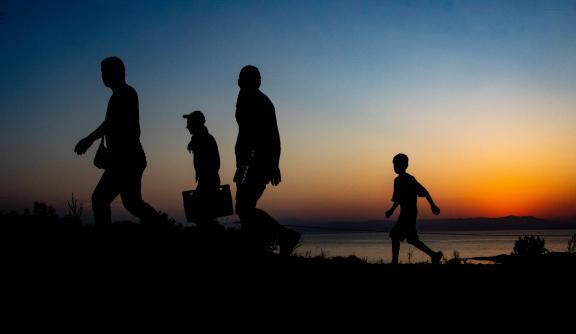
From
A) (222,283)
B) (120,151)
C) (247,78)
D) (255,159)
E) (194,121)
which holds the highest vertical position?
(194,121)

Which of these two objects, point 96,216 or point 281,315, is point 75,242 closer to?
point 96,216

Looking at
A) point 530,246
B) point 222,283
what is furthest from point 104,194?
point 530,246

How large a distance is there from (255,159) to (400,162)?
4.45 meters

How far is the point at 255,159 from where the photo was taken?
5.45 metres

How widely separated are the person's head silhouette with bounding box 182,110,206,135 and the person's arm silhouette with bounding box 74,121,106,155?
314 cm

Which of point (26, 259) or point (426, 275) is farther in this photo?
point (426, 275)

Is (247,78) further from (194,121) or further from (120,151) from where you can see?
(194,121)

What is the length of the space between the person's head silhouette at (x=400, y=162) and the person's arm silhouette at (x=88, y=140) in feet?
17.7

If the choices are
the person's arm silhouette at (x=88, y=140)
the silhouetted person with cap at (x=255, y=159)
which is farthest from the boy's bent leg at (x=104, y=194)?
the silhouetted person with cap at (x=255, y=159)

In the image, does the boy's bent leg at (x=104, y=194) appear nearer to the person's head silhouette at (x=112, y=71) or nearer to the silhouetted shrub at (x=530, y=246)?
the person's head silhouette at (x=112, y=71)

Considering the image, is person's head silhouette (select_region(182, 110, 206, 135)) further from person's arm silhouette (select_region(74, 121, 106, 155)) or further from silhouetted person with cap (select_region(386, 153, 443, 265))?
silhouetted person with cap (select_region(386, 153, 443, 265))

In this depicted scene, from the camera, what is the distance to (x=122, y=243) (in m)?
6.54

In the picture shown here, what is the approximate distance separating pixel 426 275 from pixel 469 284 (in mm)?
948

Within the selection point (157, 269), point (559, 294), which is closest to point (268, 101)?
point (157, 269)
